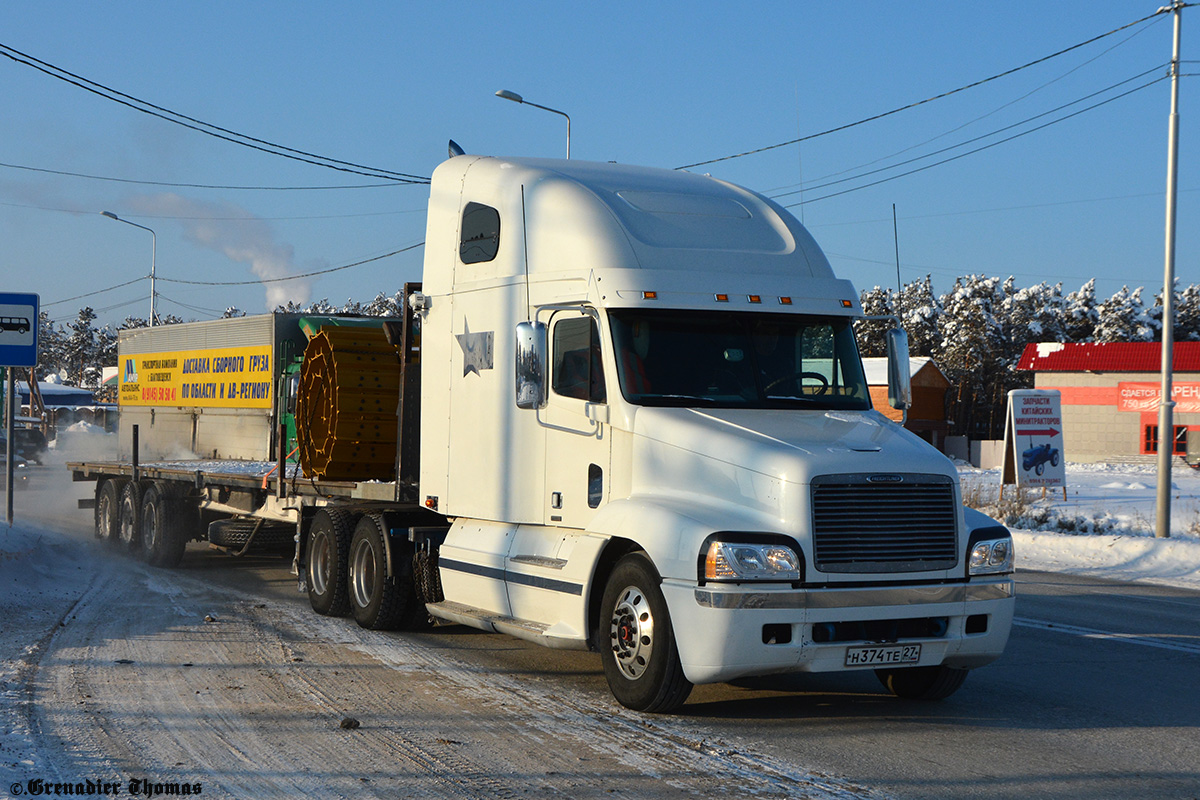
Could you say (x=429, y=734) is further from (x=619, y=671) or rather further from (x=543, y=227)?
(x=543, y=227)

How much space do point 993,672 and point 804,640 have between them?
2691 mm

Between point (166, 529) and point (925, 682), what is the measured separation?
11.1 meters

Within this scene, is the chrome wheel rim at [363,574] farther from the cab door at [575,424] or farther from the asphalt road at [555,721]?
the cab door at [575,424]

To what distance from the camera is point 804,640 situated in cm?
662

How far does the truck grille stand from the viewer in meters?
6.66

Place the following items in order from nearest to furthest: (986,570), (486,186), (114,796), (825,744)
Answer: (114,796) → (825,744) → (986,570) → (486,186)

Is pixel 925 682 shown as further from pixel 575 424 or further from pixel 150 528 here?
pixel 150 528

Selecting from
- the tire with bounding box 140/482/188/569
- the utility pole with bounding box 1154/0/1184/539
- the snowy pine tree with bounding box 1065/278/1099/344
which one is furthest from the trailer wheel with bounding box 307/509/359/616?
the snowy pine tree with bounding box 1065/278/1099/344

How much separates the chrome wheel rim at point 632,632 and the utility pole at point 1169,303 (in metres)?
14.2

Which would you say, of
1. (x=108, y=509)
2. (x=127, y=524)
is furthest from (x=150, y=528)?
(x=108, y=509)

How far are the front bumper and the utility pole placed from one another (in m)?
13.5

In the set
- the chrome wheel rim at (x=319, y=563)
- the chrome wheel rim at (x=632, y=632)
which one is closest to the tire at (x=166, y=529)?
the chrome wheel rim at (x=319, y=563)

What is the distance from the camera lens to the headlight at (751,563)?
655 centimetres

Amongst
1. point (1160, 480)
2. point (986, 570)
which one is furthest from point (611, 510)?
point (1160, 480)
